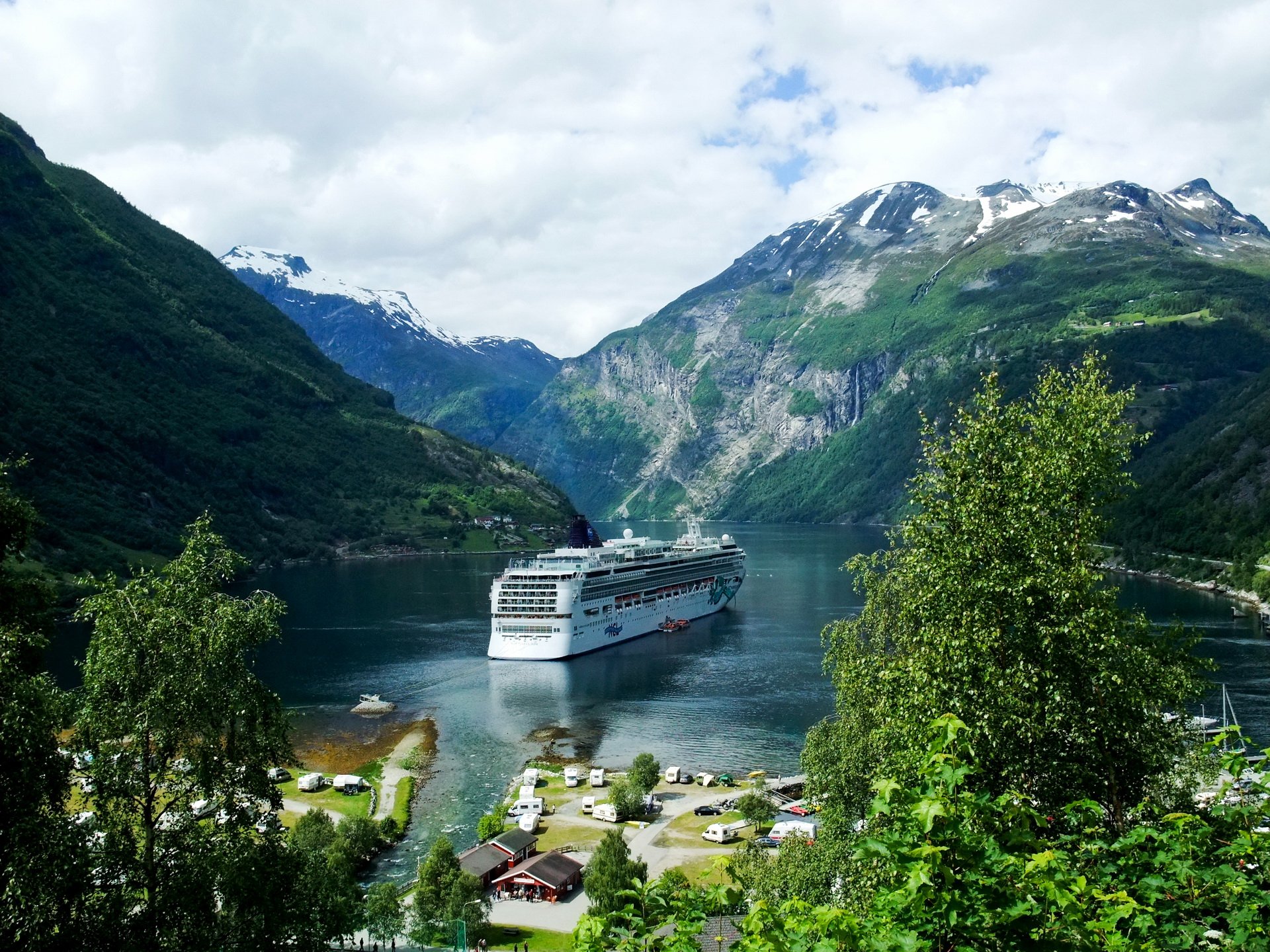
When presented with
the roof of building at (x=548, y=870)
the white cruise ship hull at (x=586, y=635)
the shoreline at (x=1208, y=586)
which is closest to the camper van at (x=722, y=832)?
the roof of building at (x=548, y=870)

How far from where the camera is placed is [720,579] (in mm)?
135125

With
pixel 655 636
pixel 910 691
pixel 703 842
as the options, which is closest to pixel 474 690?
pixel 655 636

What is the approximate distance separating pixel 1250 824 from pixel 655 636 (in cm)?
10717

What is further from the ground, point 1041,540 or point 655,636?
point 1041,540

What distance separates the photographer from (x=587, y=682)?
9150 centimetres

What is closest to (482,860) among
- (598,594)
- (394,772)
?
(394,772)

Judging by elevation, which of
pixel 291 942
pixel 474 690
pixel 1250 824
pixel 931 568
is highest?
pixel 931 568

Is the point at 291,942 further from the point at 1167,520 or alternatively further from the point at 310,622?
the point at 1167,520

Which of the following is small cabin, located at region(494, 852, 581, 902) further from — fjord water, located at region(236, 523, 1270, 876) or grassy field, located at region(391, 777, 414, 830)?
grassy field, located at region(391, 777, 414, 830)

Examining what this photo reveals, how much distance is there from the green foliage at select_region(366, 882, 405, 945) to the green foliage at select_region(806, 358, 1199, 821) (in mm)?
23550

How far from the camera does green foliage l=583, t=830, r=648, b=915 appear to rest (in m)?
36.3

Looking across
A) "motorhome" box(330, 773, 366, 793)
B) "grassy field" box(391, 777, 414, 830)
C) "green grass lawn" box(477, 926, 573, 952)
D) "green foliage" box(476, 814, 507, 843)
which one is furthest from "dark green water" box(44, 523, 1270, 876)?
"green grass lawn" box(477, 926, 573, 952)

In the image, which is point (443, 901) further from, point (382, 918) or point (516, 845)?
point (516, 845)

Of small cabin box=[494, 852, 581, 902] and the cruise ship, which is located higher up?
the cruise ship
